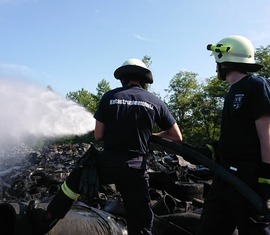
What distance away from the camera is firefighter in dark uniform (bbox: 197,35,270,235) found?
3.16 m

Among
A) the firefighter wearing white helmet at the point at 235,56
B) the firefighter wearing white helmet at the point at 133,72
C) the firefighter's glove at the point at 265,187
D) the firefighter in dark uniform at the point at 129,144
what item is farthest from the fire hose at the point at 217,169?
the firefighter wearing white helmet at the point at 235,56

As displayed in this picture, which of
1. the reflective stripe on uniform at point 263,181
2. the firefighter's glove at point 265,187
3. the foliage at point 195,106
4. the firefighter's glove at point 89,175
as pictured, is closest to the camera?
the firefighter's glove at point 265,187

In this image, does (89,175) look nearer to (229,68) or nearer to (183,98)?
(229,68)

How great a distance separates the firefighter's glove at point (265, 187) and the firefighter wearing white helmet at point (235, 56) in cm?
82

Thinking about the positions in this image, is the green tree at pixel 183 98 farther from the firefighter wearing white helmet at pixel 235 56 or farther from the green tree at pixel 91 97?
the firefighter wearing white helmet at pixel 235 56

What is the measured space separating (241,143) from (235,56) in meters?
0.73

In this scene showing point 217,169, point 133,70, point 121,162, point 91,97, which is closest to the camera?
point 217,169

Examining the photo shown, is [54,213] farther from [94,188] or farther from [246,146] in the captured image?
[246,146]

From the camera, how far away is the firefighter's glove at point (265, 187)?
3125mm

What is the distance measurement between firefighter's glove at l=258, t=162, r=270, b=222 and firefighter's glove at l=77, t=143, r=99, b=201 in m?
1.57

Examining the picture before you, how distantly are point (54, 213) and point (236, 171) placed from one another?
1.77m

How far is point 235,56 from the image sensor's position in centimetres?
354

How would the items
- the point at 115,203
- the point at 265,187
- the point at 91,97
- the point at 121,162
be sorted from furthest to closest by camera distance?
the point at 91,97 → the point at 115,203 → the point at 121,162 → the point at 265,187

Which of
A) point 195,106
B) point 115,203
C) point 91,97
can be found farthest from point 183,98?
point 115,203
